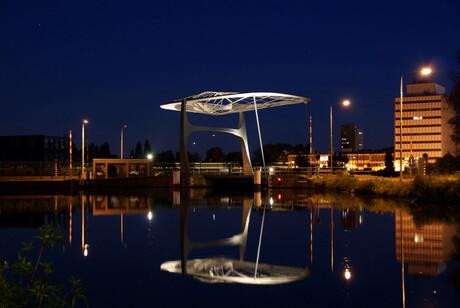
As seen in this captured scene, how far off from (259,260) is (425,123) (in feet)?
502

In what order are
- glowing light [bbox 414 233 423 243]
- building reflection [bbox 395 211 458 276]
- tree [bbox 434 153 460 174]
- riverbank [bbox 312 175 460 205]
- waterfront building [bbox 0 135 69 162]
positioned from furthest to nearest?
waterfront building [bbox 0 135 69 162] → tree [bbox 434 153 460 174] → riverbank [bbox 312 175 460 205] → glowing light [bbox 414 233 423 243] → building reflection [bbox 395 211 458 276]

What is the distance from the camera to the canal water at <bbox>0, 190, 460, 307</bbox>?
272 inches

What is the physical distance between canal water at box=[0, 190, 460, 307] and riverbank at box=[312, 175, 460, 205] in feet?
20.9

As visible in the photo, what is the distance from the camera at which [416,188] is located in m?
23.8

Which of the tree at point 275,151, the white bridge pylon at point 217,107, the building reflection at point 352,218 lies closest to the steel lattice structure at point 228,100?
the white bridge pylon at point 217,107

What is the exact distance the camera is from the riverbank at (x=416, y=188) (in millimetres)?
21930

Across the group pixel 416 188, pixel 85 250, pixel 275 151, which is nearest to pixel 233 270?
pixel 85 250

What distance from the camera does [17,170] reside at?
4909 cm

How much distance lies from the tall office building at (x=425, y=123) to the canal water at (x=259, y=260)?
14199 cm

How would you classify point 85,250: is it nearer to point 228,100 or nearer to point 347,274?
point 347,274

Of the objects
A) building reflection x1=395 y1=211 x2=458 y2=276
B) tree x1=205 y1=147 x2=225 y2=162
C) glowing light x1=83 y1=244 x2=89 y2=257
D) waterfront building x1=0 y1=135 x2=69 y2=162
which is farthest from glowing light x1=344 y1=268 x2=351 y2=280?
tree x1=205 y1=147 x2=225 y2=162

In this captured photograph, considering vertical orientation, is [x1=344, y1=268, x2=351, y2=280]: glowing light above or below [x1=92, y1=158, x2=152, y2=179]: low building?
below

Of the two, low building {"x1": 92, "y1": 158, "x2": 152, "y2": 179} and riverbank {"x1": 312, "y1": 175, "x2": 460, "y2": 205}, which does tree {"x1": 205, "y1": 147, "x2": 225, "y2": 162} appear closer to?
low building {"x1": 92, "y1": 158, "x2": 152, "y2": 179}

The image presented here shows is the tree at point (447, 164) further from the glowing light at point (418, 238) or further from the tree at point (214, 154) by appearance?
the tree at point (214, 154)
